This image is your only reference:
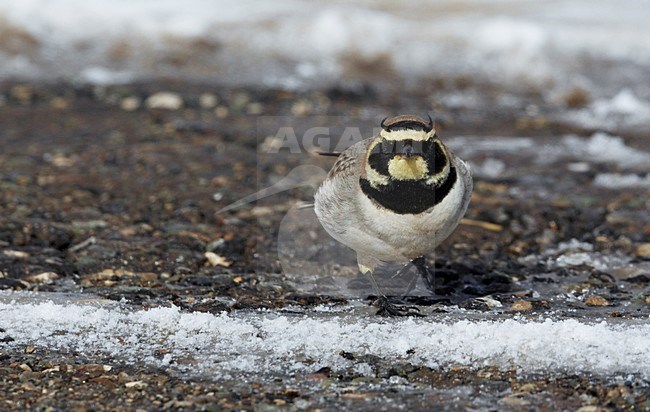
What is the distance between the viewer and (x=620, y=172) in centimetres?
668

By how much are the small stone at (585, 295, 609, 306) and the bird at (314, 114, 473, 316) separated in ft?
2.67

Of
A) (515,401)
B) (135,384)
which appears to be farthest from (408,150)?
(135,384)

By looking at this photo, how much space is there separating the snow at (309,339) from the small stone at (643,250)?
1301mm

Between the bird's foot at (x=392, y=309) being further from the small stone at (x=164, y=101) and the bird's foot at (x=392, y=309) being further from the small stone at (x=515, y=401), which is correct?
the small stone at (x=164, y=101)

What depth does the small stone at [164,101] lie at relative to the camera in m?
8.42

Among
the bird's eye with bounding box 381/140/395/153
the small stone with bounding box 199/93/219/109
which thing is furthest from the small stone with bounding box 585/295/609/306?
the small stone with bounding box 199/93/219/109

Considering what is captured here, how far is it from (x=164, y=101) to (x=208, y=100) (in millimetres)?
423

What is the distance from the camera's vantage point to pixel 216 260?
4809mm

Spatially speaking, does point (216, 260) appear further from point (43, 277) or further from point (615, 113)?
point (615, 113)

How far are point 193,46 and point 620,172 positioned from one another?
200 inches

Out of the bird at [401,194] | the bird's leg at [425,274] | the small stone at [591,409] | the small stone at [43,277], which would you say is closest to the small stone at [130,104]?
the small stone at [43,277]

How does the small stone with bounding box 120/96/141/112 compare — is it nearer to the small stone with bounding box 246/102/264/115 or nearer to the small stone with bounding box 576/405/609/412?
the small stone with bounding box 246/102/264/115

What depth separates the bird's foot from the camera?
3.99m

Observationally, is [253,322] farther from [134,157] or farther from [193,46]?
[193,46]
